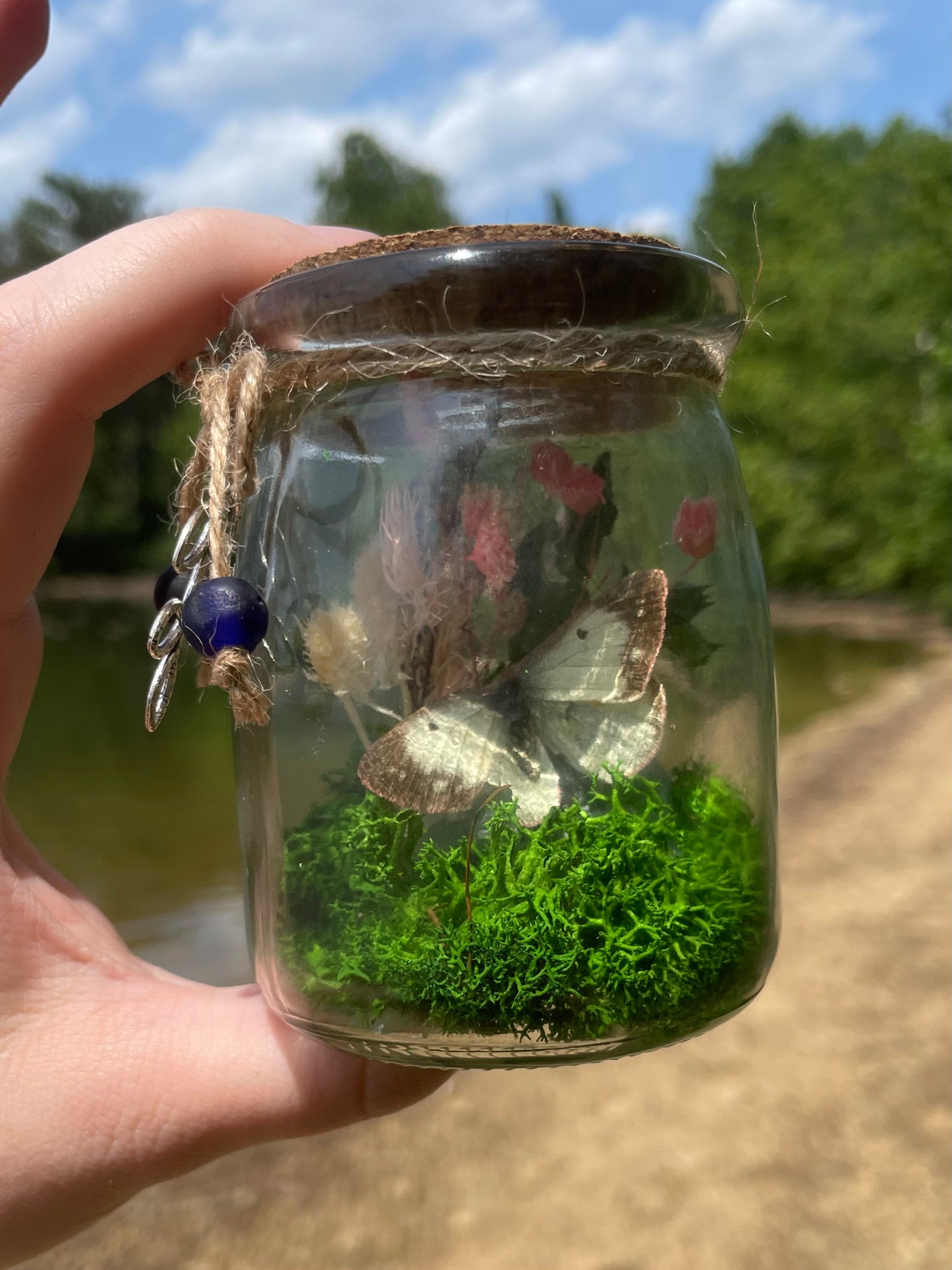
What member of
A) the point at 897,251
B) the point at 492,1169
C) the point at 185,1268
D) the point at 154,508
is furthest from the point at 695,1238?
the point at 154,508

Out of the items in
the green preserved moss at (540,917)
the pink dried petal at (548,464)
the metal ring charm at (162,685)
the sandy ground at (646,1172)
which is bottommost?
the sandy ground at (646,1172)

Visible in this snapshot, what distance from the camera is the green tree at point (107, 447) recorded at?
23484mm

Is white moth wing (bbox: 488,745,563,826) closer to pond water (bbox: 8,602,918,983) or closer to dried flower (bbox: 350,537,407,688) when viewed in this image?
dried flower (bbox: 350,537,407,688)

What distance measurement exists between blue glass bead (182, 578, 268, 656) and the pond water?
0.21 m

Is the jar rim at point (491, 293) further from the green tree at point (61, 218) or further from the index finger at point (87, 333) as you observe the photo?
the green tree at point (61, 218)

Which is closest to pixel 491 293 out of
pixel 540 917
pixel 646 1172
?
pixel 540 917

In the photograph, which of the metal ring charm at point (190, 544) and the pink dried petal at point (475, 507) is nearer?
the pink dried petal at point (475, 507)

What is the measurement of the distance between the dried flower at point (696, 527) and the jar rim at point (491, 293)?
0.18 m

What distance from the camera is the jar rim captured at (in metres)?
0.98

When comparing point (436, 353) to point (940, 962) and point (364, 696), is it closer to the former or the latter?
point (364, 696)

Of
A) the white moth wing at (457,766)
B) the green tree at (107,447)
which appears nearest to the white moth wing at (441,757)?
the white moth wing at (457,766)

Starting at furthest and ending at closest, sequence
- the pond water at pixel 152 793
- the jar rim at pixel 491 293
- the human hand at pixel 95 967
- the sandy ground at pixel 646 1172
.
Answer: the pond water at pixel 152 793 → the sandy ground at pixel 646 1172 → the human hand at pixel 95 967 → the jar rim at pixel 491 293

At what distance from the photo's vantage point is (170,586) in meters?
1.17

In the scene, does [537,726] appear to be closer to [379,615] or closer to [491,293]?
[379,615]
